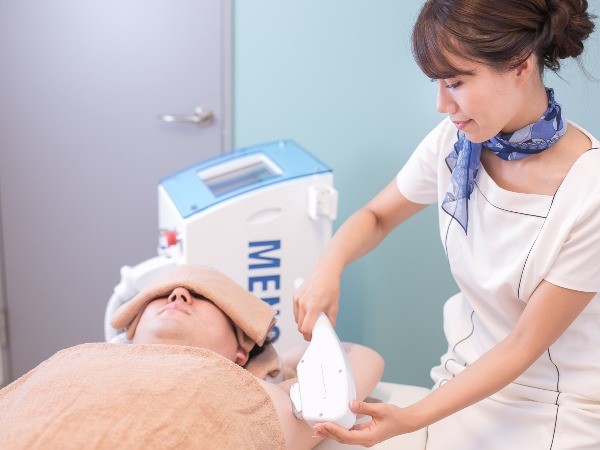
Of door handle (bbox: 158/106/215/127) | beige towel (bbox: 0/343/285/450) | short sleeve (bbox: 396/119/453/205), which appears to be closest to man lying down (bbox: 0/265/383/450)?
beige towel (bbox: 0/343/285/450)

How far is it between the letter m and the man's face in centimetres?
42

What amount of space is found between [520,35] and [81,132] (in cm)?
186

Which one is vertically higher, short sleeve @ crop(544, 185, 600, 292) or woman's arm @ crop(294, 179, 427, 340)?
short sleeve @ crop(544, 185, 600, 292)

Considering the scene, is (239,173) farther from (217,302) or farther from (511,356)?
(511,356)

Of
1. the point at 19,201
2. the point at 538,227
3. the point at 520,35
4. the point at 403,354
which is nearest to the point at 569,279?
the point at 538,227

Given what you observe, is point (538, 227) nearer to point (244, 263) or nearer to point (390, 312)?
point (244, 263)

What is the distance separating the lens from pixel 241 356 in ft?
5.32

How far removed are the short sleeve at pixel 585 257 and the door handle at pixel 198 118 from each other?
157cm

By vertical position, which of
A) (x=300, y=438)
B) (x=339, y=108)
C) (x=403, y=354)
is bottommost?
(x=403, y=354)

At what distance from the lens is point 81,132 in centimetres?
269

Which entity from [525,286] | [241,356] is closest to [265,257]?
[241,356]

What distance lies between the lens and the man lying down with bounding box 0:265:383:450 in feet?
3.71

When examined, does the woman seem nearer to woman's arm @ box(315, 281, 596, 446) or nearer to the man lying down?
woman's arm @ box(315, 281, 596, 446)

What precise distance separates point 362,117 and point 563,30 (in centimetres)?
119
